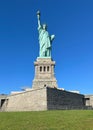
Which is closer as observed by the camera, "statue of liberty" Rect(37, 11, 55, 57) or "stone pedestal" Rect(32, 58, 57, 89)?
"stone pedestal" Rect(32, 58, 57, 89)

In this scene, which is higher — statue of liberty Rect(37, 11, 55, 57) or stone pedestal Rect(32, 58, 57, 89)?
statue of liberty Rect(37, 11, 55, 57)

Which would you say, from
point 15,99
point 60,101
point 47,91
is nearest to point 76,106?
point 60,101

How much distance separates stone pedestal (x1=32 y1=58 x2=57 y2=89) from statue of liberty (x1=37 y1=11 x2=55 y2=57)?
2.00m

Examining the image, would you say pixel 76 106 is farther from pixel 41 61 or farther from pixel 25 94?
pixel 41 61

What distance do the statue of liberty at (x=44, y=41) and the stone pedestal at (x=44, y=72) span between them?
200 centimetres

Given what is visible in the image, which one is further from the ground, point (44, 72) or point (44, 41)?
point (44, 41)

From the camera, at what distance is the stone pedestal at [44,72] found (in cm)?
5572

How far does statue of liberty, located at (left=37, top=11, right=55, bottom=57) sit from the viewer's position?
2373 inches

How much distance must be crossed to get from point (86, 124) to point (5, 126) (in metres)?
5.57

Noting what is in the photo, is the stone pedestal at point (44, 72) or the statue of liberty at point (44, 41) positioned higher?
the statue of liberty at point (44, 41)

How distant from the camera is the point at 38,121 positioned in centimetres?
2027

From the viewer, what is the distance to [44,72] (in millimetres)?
57688

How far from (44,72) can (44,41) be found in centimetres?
758

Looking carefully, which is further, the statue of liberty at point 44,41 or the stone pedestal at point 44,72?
the statue of liberty at point 44,41
